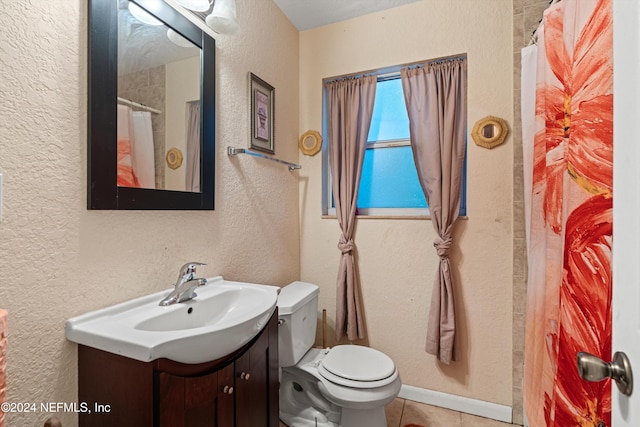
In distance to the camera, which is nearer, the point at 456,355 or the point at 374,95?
the point at 456,355

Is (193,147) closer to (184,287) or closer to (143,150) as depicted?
(143,150)

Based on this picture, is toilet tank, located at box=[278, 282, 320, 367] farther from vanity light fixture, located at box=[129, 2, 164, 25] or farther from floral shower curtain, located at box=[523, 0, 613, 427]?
vanity light fixture, located at box=[129, 2, 164, 25]

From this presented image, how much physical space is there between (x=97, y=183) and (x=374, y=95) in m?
1.58

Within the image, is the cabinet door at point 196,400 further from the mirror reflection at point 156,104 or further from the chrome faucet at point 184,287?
Answer: the mirror reflection at point 156,104

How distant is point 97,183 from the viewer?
2.87 feet

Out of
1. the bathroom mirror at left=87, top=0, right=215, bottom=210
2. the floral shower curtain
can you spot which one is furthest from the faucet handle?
the floral shower curtain

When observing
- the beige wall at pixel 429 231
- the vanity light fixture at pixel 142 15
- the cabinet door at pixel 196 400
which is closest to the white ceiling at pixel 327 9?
the beige wall at pixel 429 231

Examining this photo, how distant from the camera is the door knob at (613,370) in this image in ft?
1.45

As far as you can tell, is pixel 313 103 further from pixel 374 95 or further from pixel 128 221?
pixel 128 221

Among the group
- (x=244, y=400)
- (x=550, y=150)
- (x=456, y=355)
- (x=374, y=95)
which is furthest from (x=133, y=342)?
(x=374, y=95)

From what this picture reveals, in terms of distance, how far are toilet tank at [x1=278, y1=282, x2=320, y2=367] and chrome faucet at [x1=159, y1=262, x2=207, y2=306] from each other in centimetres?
45

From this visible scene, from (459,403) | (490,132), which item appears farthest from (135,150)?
(459,403)

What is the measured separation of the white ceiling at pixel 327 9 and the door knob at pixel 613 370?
2.02m

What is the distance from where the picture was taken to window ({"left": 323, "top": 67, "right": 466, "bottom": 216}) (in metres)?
1.90
